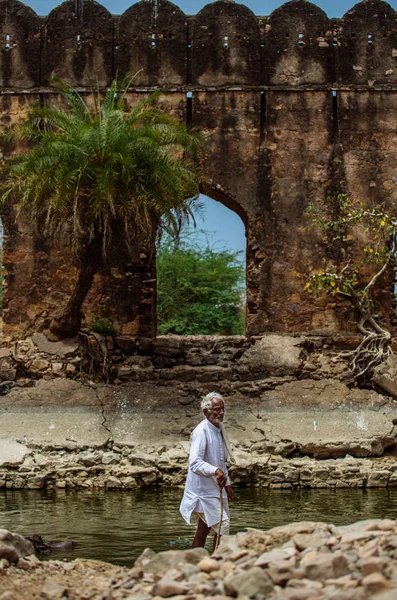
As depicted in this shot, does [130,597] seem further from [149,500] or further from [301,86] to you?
[301,86]

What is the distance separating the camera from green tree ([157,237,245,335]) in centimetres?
2350

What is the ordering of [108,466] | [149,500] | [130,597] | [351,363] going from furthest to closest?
[351,363]
[108,466]
[149,500]
[130,597]

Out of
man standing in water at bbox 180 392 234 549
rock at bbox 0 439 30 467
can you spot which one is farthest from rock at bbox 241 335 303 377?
man standing in water at bbox 180 392 234 549

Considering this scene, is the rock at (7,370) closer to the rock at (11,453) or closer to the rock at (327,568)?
the rock at (11,453)

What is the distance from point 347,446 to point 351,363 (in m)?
3.06

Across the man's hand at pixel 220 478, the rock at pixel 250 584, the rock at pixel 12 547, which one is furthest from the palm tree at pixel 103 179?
the rock at pixel 250 584

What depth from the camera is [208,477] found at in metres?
6.34

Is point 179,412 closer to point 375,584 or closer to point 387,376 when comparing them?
point 387,376

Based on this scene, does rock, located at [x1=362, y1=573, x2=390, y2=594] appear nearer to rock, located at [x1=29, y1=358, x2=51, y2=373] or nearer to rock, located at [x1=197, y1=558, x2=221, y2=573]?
rock, located at [x1=197, y1=558, x2=221, y2=573]

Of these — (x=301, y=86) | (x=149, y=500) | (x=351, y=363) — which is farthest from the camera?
(x=301, y=86)

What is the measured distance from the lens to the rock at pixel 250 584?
427 cm

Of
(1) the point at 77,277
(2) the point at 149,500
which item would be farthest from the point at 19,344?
(2) the point at 149,500

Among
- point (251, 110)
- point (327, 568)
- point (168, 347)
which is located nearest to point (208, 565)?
point (327, 568)

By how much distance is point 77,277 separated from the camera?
14.5 meters
